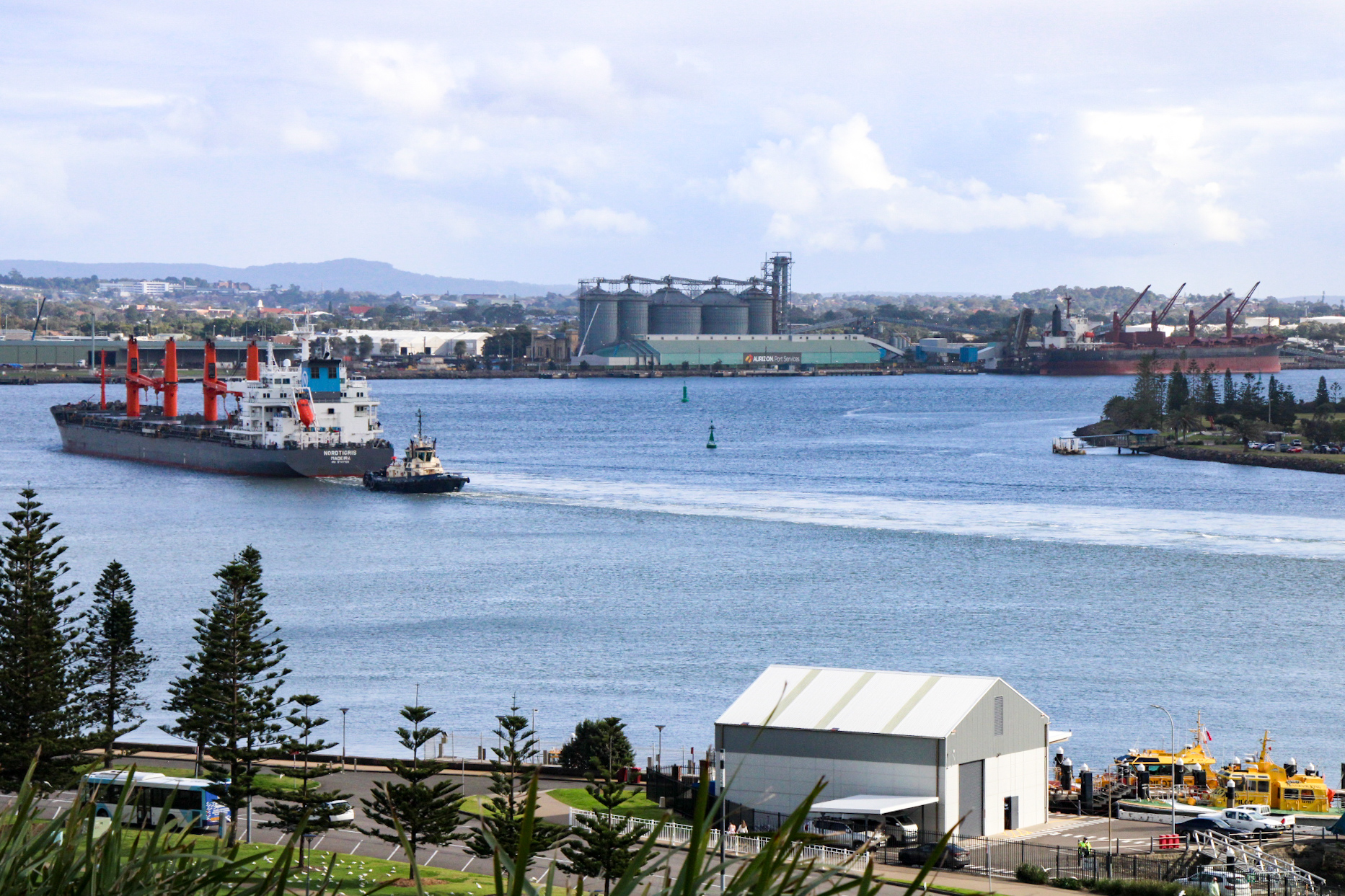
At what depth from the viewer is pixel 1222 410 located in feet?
266

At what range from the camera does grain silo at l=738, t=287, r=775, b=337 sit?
16362 centimetres

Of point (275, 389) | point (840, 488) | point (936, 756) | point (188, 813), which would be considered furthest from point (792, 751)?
point (275, 389)

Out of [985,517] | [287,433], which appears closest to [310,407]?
[287,433]

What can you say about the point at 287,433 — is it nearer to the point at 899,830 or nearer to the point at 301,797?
the point at 301,797

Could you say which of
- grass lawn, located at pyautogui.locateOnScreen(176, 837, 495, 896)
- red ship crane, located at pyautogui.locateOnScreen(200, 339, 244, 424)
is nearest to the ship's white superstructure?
red ship crane, located at pyautogui.locateOnScreen(200, 339, 244, 424)

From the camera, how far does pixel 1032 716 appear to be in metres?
17.6

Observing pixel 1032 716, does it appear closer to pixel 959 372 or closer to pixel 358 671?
pixel 358 671

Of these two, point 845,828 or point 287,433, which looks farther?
point 287,433

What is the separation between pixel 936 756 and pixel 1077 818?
2.56 metres

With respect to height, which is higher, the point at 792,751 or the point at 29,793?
the point at 29,793

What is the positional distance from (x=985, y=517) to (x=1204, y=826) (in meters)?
29.4

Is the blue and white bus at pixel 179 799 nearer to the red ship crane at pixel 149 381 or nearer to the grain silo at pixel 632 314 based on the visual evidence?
the red ship crane at pixel 149 381

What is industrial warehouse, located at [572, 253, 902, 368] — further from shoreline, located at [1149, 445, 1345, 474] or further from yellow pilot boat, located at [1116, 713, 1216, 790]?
yellow pilot boat, located at [1116, 713, 1216, 790]

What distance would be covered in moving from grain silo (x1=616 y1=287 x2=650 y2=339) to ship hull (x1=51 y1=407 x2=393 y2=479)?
298 feet
